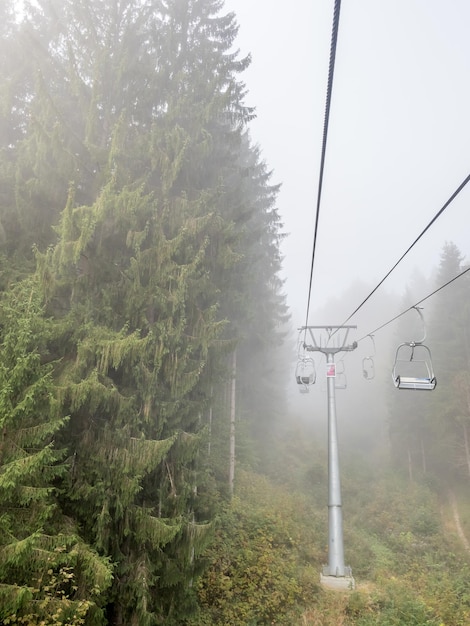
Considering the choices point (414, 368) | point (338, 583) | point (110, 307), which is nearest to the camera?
point (110, 307)

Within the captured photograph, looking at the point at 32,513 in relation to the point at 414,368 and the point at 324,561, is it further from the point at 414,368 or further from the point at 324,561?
the point at 414,368

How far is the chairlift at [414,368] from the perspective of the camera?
32.9ft

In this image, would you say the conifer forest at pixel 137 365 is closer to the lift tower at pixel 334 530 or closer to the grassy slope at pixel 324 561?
the grassy slope at pixel 324 561

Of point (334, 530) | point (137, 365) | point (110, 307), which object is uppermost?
point (110, 307)

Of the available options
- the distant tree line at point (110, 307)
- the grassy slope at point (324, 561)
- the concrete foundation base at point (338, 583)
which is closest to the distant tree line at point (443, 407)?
the grassy slope at point (324, 561)

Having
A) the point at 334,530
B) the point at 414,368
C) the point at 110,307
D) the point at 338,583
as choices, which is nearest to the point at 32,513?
the point at 110,307

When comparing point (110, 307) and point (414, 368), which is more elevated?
point (110, 307)

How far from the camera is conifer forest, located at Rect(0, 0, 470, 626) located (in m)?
5.79

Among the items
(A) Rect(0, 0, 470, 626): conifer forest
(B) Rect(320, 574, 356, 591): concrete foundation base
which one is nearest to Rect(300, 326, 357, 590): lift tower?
(B) Rect(320, 574, 356, 591): concrete foundation base

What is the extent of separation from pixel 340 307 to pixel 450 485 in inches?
2628

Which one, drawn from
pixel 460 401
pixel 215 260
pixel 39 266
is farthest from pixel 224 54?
pixel 460 401

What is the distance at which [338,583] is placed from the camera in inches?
437

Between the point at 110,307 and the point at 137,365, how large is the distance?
4.66 feet

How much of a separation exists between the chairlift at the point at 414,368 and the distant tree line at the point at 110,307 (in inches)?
194
